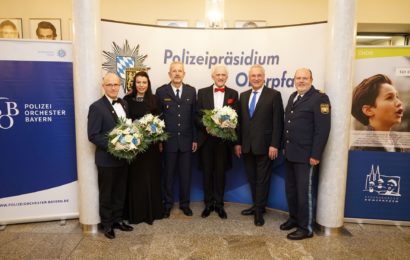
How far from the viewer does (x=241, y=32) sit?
4387mm

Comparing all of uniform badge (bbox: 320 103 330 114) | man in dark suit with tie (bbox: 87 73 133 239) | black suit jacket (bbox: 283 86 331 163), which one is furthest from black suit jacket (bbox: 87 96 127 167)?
uniform badge (bbox: 320 103 330 114)

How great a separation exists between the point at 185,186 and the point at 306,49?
93.1 inches

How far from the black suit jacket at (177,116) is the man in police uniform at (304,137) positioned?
120 centimetres

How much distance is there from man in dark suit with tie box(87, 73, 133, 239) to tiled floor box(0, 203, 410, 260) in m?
0.22

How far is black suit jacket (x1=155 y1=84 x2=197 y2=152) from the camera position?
3.96 m

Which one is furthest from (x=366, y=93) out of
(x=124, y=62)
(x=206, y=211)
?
(x=124, y=62)

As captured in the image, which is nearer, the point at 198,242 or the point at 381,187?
the point at 198,242

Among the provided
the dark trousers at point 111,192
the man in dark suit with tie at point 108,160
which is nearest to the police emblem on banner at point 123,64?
the man in dark suit with tie at point 108,160

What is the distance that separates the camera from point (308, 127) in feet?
11.2

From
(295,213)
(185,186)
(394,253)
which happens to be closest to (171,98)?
(185,186)

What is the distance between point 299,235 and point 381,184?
130 cm

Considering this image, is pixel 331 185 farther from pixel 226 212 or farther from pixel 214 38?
pixel 214 38

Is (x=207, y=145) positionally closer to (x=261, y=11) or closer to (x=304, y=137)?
(x=304, y=137)

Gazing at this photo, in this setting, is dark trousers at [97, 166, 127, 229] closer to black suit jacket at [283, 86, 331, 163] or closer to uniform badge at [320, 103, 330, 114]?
black suit jacket at [283, 86, 331, 163]
